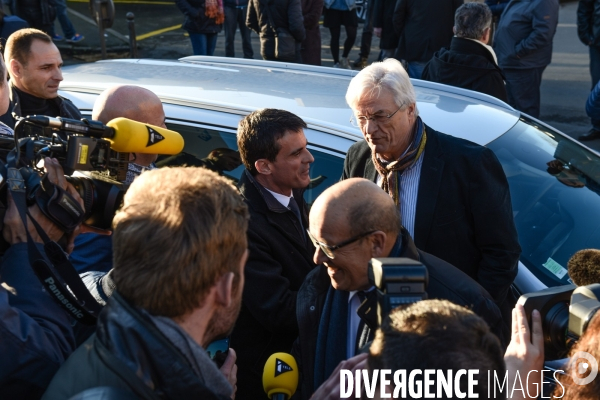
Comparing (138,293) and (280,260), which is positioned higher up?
(138,293)

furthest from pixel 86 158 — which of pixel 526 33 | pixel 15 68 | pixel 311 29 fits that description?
pixel 311 29

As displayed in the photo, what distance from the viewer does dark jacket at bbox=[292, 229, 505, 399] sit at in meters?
2.56

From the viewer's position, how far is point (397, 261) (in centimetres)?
196

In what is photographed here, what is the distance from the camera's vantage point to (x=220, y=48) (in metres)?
13.7

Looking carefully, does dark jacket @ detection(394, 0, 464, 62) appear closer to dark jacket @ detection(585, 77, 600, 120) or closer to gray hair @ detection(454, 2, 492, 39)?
dark jacket @ detection(585, 77, 600, 120)

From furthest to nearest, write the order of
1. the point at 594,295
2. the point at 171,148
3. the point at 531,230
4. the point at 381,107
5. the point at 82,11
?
the point at 82,11 → the point at 531,230 → the point at 381,107 → the point at 171,148 → the point at 594,295

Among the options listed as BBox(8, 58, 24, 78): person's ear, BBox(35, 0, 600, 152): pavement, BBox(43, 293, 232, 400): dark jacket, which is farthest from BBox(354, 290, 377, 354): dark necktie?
BBox(35, 0, 600, 152): pavement

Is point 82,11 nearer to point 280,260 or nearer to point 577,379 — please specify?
point 280,260

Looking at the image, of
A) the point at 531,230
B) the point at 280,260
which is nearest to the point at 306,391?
the point at 280,260

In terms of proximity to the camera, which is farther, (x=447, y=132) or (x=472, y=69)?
(x=472, y=69)

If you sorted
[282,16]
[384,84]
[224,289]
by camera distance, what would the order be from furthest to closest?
[282,16] < [384,84] < [224,289]

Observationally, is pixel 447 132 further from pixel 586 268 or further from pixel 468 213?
pixel 586 268

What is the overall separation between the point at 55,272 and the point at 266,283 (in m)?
1.18

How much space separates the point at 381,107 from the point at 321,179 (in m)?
0.62
